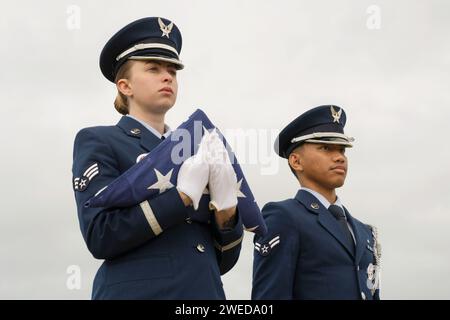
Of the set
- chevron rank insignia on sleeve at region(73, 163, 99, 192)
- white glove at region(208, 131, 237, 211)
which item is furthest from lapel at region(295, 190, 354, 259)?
chevron rank insignia on sleeve at region(73, 163, 99, 192)

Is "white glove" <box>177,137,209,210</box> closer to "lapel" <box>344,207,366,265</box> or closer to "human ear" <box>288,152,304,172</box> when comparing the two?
"lapel" <box>344,207,366,265</box>

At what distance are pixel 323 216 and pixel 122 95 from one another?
2.70 metres

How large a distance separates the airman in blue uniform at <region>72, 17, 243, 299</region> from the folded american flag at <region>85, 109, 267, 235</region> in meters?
0.08

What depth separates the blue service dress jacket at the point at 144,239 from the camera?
516 centimetres

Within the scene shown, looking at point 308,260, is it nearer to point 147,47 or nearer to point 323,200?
point 323,200

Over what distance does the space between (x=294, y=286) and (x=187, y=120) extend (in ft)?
8.66

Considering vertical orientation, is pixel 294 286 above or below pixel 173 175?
below

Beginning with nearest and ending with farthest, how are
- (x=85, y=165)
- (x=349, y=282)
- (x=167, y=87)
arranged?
(x=85, y=165) → (x=167, y=87) → (x=349, y=282)

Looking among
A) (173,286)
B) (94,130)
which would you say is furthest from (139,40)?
(173,286)

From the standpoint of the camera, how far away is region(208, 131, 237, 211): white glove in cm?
533

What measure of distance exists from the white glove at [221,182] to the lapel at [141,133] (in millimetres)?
616

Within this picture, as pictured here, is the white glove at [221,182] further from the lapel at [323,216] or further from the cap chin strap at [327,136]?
the cap chin strap at [327,136]

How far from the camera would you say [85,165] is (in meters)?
5.54
